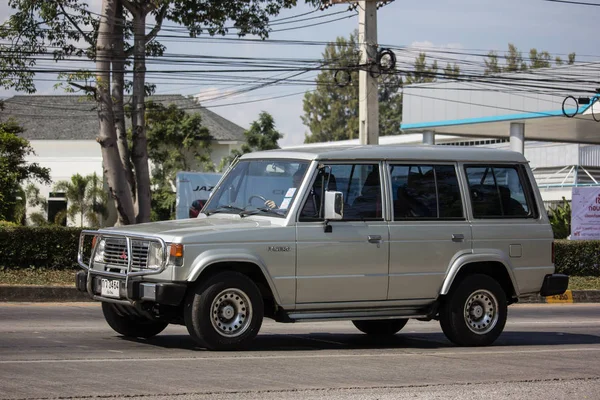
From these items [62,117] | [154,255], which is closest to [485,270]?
[154,255]

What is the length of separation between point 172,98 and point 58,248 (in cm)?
4735

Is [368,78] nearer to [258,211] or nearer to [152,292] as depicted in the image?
[258,211]

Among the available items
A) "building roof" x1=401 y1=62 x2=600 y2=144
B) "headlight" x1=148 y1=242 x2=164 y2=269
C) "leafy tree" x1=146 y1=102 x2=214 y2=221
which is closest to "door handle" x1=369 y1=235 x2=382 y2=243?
"headlight" x1=148 y1=242 x2=164 y2=269

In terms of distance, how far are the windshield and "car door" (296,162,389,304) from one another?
0.75ft

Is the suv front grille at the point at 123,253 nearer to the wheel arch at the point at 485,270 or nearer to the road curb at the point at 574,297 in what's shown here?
the wheel arch at the point at 485,270

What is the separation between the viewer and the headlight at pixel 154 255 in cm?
913

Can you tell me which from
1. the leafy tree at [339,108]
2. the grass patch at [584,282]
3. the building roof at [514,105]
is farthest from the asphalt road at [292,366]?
the leafy tree at [339,108]

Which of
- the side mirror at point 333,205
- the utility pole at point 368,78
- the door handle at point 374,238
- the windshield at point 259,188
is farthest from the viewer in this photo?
the utility pole at point 368,78

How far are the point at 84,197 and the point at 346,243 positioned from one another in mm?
42798

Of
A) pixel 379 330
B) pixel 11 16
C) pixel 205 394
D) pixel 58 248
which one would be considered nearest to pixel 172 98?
pixel 11 16

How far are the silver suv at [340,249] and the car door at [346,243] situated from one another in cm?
1

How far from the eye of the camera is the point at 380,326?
1188 centimetres

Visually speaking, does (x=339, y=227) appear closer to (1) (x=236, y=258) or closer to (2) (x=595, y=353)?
(1) (x=236, y=258)

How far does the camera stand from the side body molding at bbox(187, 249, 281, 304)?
358 inches
